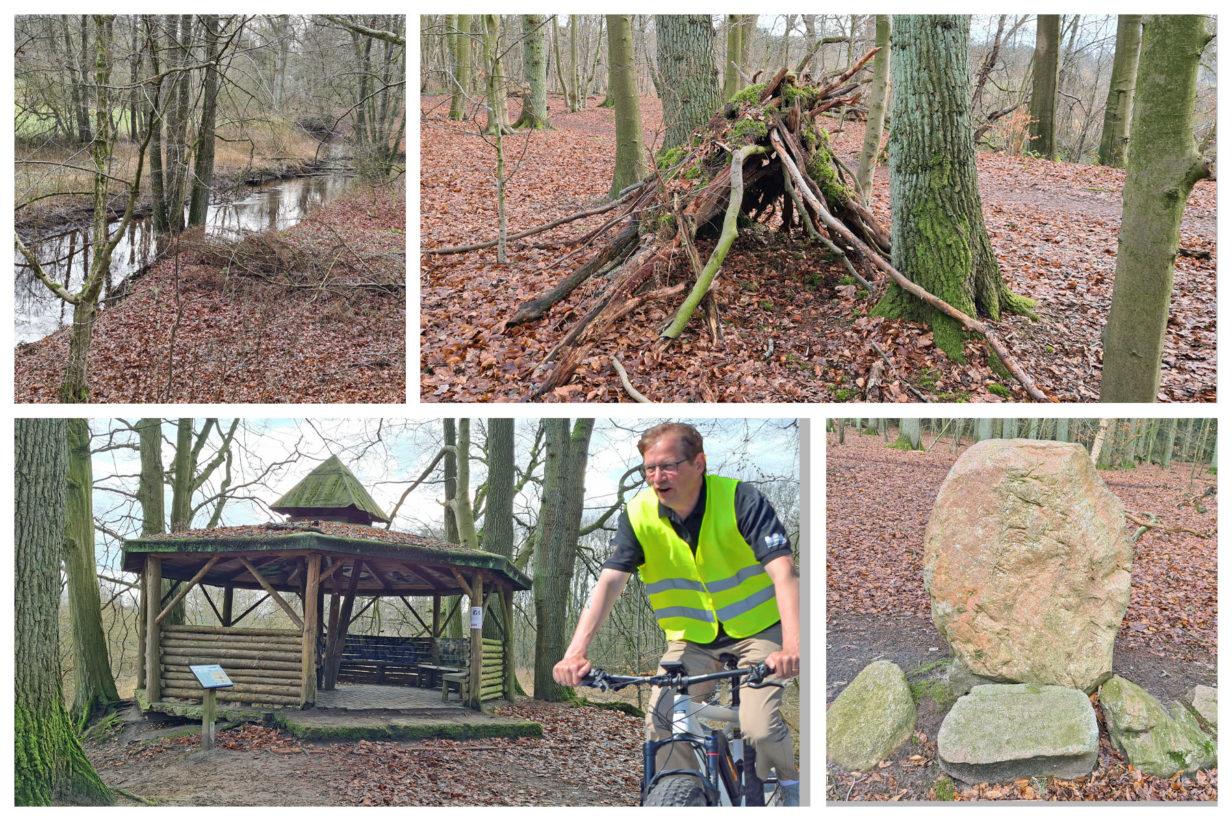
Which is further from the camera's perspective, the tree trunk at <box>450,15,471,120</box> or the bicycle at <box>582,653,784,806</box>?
the tree trunk at <box>450,15,471,120</box>

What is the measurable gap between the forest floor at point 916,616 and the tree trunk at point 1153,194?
3.63ft

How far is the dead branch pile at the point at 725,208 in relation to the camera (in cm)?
580

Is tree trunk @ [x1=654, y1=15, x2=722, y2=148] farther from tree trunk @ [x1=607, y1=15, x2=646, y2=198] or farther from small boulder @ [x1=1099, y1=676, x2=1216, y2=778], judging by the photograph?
small boulder @ [x1=1099, y1=676, x2=1216, y2=778]

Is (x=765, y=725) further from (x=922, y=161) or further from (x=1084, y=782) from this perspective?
(x=922, y=161)

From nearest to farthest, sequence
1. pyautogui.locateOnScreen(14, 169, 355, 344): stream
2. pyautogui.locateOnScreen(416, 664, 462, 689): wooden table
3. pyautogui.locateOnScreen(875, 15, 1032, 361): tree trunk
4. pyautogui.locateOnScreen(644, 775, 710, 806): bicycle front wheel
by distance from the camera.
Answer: pyautogui.locateOnScreen(644, 775, 710, 806): bicycle front wheel, pyautogui.locateOnScreen(875, 15, 1032, 361): tree trunk, pyautogui.locateOnScreen(14, 169, 355, 344): stream, pyautogui.locateOnScreen(416, 664, 462, 689): wooden table

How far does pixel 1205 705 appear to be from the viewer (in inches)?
195

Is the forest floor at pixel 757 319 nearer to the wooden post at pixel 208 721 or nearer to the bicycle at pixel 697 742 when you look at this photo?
the bicycle at pixel 697 742

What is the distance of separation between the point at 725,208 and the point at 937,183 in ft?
5.13

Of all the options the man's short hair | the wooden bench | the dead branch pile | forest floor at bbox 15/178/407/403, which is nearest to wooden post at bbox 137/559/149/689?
forest floor at bbox 15/178/407/403

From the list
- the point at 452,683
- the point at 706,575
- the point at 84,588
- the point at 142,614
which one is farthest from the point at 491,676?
the point at 706,575

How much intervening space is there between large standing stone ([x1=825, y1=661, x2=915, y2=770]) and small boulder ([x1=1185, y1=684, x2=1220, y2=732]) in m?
1.73

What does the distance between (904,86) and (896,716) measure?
4.12 metres

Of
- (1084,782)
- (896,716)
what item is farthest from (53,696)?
(1084,782)

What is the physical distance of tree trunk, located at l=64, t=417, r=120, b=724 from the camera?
550 centimetres
